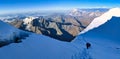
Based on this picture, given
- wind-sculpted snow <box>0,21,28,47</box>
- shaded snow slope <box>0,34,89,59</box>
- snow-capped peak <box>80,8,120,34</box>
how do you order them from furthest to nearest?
snow-capped peak <box>80,8,120,34</box>
wind-sculpted snow <box>0,21,28,47</box>
shaded snow slope <box>0,34,89,59</box>

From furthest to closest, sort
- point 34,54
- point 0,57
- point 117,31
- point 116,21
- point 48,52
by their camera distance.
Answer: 1. point 116,21
2. point 117,31
3. point 48,52
4. point 34,54
5. point 0,57

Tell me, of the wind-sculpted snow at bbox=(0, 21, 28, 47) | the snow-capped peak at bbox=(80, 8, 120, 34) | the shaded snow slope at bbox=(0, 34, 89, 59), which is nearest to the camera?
the shaded snow slope at bbox=(0, 34, 89, 59)

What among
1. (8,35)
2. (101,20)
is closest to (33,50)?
(8,35)

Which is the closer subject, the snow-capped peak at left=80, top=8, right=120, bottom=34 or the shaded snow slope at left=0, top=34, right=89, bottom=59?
the shaded snow slope at left=0, top=34, right=89, bottom=59

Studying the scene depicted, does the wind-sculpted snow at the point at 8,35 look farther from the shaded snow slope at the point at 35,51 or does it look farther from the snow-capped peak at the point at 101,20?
the snow-capped peak at the point at 101,20

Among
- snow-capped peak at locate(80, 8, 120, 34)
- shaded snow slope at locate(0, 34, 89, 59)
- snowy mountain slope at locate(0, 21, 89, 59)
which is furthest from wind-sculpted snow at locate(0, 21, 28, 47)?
snow-capped peak at locate(80, 8, 120, 34)

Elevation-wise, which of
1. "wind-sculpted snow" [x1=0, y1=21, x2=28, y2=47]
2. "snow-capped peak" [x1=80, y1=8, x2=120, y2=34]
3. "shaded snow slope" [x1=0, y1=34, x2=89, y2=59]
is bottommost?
"snow-capped peak" [x1=80, y1=8, x2=120, y2=34]

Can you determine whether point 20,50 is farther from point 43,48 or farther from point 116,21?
point 116,21

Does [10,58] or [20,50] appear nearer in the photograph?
[10,58]

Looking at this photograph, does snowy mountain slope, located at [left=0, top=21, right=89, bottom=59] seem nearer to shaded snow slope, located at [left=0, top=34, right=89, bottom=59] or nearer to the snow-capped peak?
shaded snow slope, located at [left=0, top=34, right=89, bottom=59]

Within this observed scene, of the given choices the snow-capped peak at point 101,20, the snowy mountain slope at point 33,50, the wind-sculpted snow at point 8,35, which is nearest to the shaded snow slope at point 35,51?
the snowy mountain slope at point 33,50

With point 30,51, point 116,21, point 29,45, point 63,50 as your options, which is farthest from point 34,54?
point 116,21
